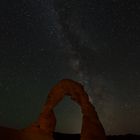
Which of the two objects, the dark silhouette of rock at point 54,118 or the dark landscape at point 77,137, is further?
the dark landscape at point 77,137

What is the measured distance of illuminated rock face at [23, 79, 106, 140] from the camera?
72.2 feet

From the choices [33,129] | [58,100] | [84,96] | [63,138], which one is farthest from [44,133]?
[63,138]

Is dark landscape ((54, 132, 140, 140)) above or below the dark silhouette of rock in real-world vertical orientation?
below

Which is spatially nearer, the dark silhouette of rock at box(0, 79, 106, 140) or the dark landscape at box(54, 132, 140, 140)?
Answer: the dark silhouette of rock at box(0, 79, 106, 140)

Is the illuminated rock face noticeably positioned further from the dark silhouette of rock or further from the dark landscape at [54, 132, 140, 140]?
the dark landscape at [54, 132, 140, 140]

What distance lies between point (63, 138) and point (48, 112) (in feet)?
40.5

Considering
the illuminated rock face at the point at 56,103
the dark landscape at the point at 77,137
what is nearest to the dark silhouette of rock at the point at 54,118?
the illuminated rock face at the point at 56,103

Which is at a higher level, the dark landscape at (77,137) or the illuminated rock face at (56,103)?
the illuminated rock face at (56,103)

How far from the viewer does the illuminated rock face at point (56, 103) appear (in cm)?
2200

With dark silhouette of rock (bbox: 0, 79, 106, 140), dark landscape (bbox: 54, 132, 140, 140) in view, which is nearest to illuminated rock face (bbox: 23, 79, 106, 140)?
dark silhouette of rock (bbox: 0, 79, 106, 140)

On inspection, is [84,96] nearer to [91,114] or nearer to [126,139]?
[91,114]

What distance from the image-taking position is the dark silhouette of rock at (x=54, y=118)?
22.0m

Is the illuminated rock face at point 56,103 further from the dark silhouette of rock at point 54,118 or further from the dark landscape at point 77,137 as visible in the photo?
the dark landscape at point 77,137

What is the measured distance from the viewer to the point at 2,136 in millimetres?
21469
